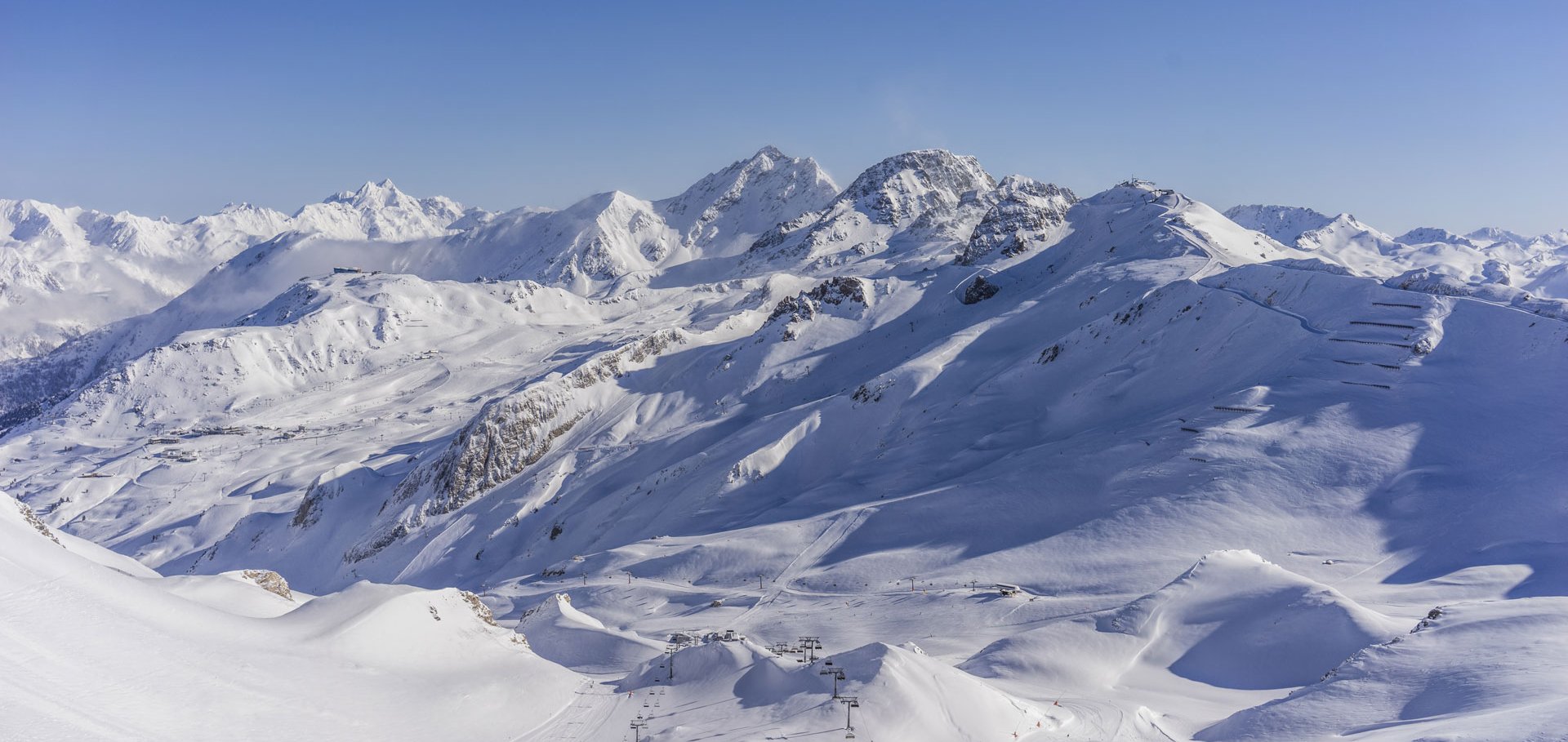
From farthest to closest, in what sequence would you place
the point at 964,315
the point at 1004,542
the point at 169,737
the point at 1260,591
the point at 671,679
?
the point at 964,315 → the point at 1004,542 → the point at 1260,591 → the point at 671,679 → the point at 169,737

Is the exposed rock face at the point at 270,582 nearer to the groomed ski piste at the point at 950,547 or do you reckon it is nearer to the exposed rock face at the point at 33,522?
the groomed ski piste at the point at 950,547

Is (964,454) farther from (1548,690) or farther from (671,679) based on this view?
(1548,690)

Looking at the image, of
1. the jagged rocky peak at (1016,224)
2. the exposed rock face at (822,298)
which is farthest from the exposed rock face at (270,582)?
the jagged rocky peak at (1016,224)

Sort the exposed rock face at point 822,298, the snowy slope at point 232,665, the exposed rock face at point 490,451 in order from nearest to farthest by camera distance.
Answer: the snowy slope at point 232,665, the exposed rock face at point 490,451, the exposed rock face at point 822,298

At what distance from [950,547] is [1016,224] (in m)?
97.2

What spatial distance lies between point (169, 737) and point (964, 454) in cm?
6013

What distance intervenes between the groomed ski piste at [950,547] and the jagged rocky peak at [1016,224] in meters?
11.4

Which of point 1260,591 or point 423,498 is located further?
point 423,498

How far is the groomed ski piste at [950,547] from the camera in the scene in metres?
28.4

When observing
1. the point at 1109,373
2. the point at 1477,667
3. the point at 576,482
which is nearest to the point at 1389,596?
the point at 1477,667

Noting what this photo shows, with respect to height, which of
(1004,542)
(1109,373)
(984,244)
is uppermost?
(984,244)

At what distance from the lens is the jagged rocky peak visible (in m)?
142

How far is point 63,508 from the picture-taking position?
15988cm

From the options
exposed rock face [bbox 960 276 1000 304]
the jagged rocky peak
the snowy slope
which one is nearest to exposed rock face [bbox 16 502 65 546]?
the snowy slope
